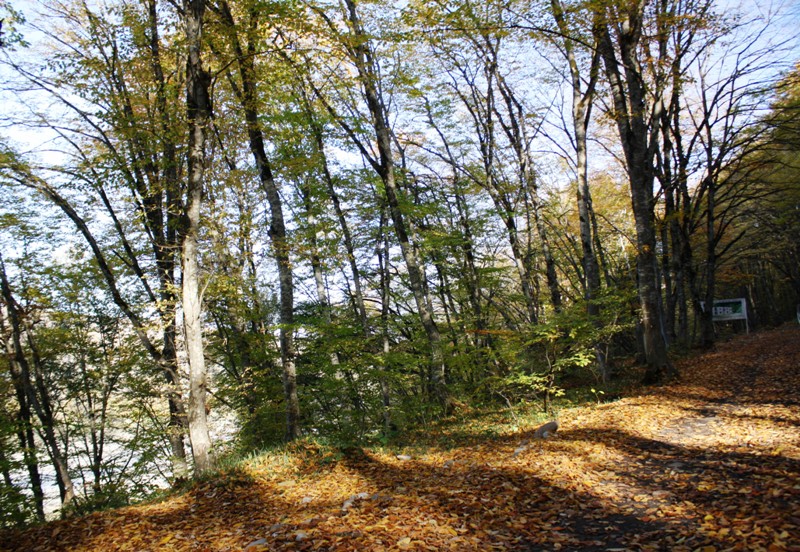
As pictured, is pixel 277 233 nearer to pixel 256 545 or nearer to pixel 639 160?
pixel 256 545

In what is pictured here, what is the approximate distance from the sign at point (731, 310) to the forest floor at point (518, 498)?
14.6 metres

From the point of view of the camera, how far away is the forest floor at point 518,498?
349cm

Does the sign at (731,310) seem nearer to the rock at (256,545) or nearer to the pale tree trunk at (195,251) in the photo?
the pale tree trunk at (195,251)

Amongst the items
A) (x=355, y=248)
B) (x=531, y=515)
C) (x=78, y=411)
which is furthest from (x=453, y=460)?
(x=78, y=411)

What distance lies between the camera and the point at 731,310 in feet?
64.1

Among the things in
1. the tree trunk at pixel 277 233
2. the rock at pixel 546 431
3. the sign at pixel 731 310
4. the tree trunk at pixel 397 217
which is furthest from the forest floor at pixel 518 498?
the sign at pixel 731 310

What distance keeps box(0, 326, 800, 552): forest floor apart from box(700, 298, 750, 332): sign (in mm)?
14586

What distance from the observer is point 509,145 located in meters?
15.6

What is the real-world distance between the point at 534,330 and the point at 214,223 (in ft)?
25.5

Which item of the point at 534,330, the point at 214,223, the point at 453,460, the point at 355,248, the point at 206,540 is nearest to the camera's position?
the point at 206,540

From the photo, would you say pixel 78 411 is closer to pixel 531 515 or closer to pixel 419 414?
pixel 419 414

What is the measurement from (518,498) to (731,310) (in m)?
20.7

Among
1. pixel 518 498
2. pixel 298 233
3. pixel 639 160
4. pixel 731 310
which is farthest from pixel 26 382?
pixel 731 310

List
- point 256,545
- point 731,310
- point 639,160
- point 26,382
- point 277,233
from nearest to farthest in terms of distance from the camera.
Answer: point 256,545
point 277,233
point 639,160
point 26,382
point 731,310
